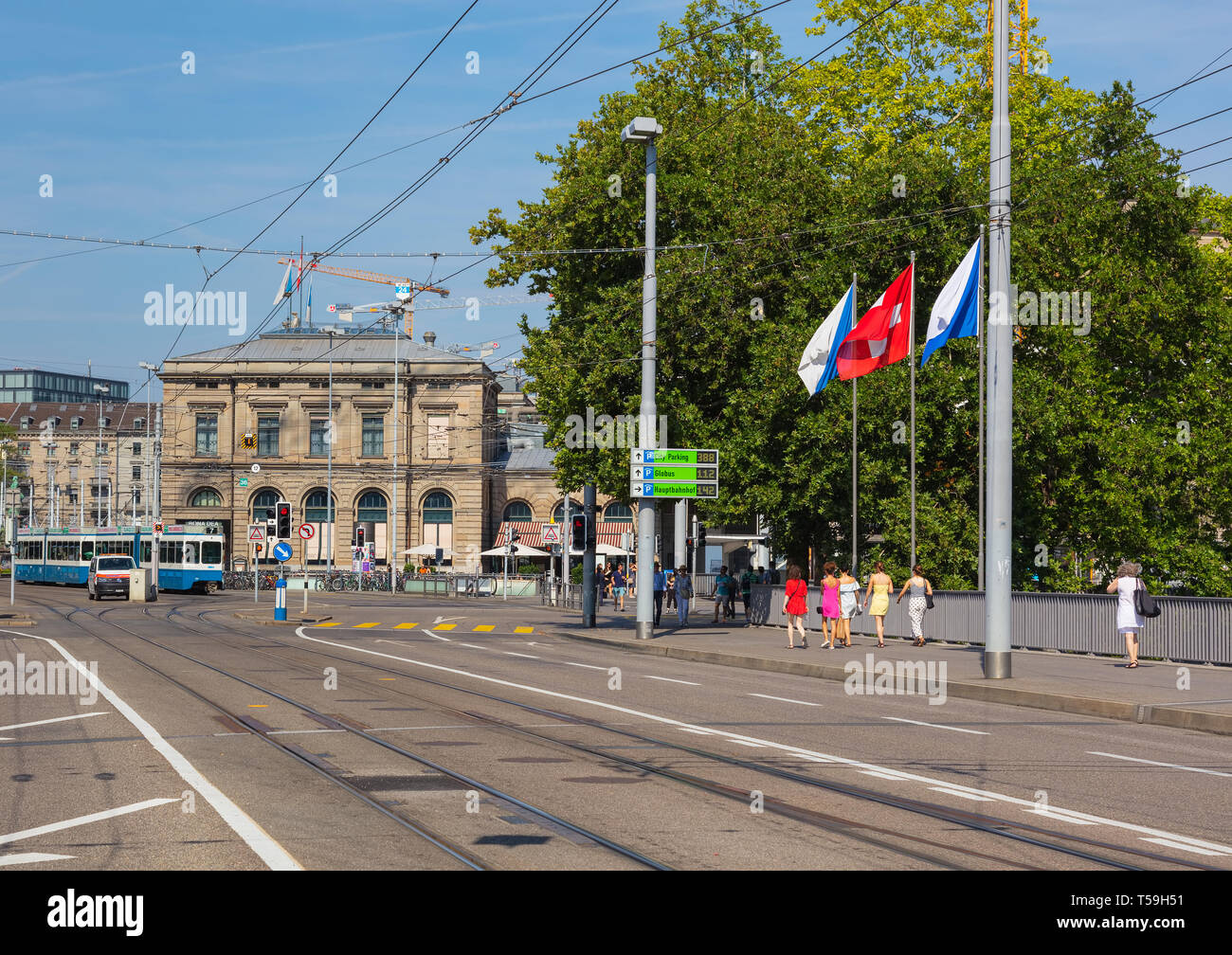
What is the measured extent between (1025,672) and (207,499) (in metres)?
81.8

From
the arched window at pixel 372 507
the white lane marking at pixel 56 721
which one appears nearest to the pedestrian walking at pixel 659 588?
the white lane marking at pixel 56 721

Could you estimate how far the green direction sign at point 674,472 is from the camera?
3052 centimetres

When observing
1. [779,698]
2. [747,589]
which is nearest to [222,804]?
[779,698]

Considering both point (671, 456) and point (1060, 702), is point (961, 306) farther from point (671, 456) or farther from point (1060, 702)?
point (1060, 702)

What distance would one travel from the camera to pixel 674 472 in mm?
30891

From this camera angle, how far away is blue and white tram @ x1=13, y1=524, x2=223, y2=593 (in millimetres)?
62500

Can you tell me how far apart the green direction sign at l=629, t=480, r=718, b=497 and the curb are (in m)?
5.87

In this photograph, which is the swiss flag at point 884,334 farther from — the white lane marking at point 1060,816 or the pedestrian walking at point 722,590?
the white lane marking at point 1060,816

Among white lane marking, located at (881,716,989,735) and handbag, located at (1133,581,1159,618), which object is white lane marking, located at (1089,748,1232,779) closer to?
white lane marking, located at (881,716,989,735)

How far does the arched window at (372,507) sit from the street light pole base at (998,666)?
75813mm
